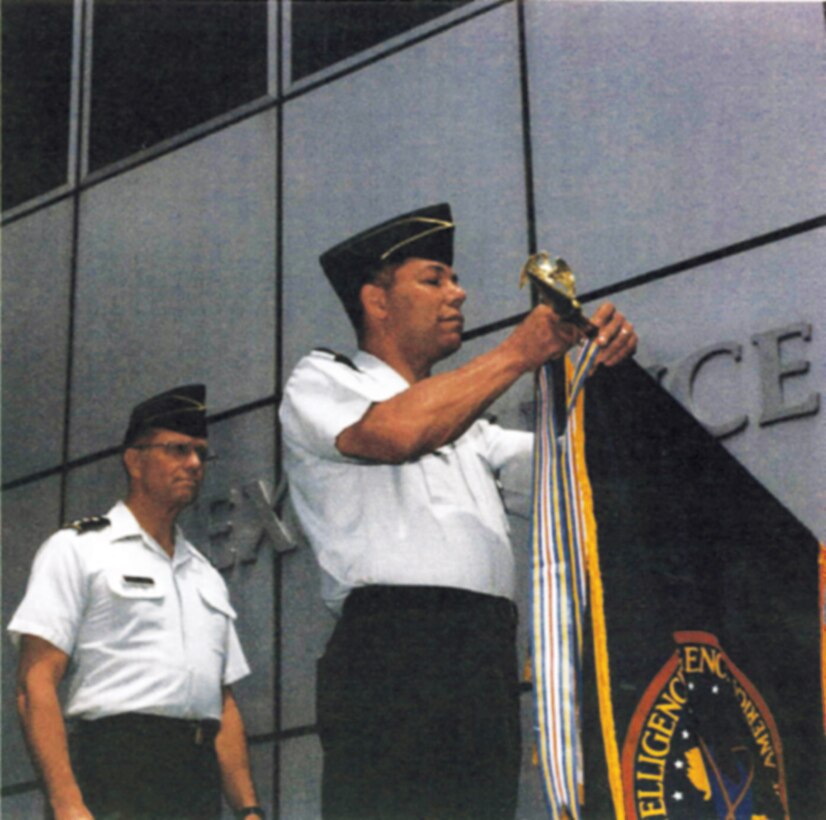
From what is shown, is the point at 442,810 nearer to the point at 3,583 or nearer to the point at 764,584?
the point at 764,584

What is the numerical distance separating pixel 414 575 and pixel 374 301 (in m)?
0.73

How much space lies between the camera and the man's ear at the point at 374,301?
3.77 meters

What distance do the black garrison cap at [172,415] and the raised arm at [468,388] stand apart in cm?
131

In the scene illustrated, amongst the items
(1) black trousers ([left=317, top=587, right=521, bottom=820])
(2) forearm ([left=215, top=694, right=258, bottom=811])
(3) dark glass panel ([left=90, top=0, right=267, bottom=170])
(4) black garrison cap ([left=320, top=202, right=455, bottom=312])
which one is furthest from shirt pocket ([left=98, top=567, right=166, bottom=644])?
(3) dark glass panel ([left=90, top=0, right=267, bottom=170])

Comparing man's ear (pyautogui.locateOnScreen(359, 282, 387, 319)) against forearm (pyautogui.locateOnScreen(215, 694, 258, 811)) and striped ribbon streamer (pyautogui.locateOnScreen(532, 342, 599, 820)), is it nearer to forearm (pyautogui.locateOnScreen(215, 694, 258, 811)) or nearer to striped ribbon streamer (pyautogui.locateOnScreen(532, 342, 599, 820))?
striped ribbon streamer (pyautogui.locateOnScreen(532, 342, 599, 820))

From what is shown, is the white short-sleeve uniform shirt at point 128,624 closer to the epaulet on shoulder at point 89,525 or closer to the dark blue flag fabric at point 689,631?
the epaulet on shoulder at point 89,525

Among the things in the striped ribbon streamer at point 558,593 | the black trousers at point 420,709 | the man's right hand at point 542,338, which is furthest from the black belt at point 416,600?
the man's right hand at point 542,338

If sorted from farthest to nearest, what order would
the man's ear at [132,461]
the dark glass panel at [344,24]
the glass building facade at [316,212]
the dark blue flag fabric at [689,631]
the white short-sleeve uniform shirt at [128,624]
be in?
the dark glass panel at [344,24]
the man's ear at [132,461]
the glass building facade at [316,212]
the white short-sleeve uniform shirt at [128,624]
the dark blue flag fabric at [689,631]

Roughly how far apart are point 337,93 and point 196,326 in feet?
2.77

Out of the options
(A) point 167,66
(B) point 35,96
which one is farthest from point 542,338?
(B) point 35,96

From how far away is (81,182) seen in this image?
18.2 feet

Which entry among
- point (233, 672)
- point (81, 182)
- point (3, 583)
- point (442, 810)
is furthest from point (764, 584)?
point (81, 182)

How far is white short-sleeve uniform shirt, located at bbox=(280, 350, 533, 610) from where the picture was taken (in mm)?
3398

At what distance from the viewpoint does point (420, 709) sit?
3.29 meters
